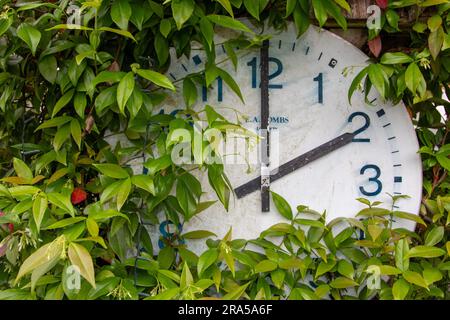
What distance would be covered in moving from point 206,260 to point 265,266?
129 millimetres

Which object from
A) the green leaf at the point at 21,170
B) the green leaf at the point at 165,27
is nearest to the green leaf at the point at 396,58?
the green leaf at the point at 165,27

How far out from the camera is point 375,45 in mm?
1237

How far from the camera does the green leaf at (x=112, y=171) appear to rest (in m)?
1.07

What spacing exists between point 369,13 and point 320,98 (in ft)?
0.70

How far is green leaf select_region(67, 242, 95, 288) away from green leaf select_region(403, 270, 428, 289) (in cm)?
59

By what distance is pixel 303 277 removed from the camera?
117 centimetres

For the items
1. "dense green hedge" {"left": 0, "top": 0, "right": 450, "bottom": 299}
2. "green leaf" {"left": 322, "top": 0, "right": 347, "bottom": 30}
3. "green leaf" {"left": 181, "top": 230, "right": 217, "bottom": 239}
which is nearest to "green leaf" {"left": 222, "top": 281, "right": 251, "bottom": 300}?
"dense green hedge" {"left": 0, "top": 0, "right": 450, "bottom": 299}

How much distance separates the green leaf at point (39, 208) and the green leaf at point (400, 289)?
2.18 ft

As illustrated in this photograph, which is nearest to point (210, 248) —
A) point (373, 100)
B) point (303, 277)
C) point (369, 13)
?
point (303, 277)

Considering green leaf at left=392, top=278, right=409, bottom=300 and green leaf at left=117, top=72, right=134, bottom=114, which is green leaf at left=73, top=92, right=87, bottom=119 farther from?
green leaf at left=392, top=278, right=409, bottom=300

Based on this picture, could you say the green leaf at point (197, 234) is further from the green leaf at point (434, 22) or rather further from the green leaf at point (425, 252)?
the green leaf at point (434, 22)

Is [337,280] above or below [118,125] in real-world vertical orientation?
below

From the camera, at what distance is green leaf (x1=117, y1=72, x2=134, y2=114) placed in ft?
3.44
